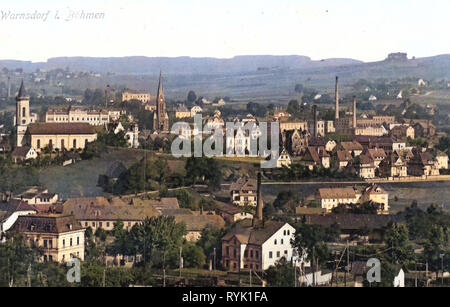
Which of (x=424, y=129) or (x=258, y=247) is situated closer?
(x=258, y=247)

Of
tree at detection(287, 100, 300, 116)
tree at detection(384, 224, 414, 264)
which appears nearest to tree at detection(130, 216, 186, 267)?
tree at detection(384, 224, 414, 264)

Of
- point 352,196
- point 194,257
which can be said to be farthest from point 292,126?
point 194,257

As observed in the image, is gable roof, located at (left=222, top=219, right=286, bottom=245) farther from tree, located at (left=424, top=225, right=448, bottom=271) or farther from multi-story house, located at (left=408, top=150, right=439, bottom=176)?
multi-story house, located at (left=408, top=150, right=439, bottom=176)

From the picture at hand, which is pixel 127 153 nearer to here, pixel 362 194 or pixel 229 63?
pixel 229 63

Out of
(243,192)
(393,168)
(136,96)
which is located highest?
(136,96)

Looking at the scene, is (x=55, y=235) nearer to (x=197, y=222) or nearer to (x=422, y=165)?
(x=197, y=222)
